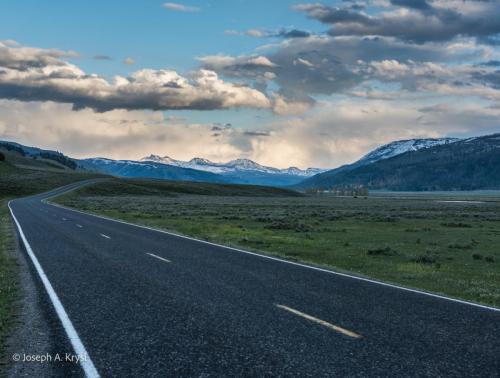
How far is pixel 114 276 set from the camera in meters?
14.8

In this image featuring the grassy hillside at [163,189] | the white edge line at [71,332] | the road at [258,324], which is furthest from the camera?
the grassy hillside at [163,189]

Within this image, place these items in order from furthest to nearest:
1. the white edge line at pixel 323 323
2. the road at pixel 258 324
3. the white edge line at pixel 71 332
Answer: the white edge line at pixel 323 323 → the road at pixel 258 324 → the white edge line at pixel 71 332

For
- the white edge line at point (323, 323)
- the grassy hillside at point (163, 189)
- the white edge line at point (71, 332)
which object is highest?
the white edge line at point (323, 323)

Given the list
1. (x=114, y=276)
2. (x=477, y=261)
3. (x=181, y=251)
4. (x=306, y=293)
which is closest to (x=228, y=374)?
(x=306, y=293)

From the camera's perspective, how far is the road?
726cm

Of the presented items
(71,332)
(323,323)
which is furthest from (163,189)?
(323,323)

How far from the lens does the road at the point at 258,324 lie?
7.26m

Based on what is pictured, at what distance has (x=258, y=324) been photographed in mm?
9398

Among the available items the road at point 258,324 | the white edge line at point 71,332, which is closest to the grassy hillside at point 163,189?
the white edge line at point 71,332

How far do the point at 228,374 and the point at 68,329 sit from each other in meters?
3.74

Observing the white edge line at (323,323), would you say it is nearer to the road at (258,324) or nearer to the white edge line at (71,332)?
the road at (258,324)

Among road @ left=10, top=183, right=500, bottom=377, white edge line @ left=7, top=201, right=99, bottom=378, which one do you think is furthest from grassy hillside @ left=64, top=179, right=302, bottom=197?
road @ left=10, top=183, right=500, bottom=377

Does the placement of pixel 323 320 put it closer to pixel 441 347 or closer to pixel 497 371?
pixel 441 347

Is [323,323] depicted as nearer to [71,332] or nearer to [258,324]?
[258,324]
